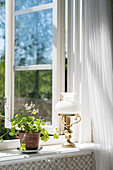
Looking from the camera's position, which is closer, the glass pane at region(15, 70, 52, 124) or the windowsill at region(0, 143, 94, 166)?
the windowsill at region(0, 143, 94, 166)

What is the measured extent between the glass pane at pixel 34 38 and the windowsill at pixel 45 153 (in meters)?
0.87

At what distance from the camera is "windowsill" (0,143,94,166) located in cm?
224

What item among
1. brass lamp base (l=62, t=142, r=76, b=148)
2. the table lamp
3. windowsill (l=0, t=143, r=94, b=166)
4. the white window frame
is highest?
the white window frame

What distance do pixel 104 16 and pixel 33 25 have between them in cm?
122

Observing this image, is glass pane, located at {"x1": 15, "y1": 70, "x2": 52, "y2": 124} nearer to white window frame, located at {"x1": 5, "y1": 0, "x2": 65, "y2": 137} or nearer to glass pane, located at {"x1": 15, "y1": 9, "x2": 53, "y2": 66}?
glass pane, located at {"x1": 15, "y1": 9, "x2": 53, "y2": 66}

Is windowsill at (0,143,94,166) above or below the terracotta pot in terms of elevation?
below

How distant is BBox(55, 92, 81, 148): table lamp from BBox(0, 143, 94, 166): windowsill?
74 millimetres

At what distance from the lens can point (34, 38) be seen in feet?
12.7

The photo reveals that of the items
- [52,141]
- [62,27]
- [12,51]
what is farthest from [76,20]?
[52,141]

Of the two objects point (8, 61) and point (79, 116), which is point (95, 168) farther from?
point (8, 61)

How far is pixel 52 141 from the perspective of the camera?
276 centimetres

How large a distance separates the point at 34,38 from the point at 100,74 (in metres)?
1.47

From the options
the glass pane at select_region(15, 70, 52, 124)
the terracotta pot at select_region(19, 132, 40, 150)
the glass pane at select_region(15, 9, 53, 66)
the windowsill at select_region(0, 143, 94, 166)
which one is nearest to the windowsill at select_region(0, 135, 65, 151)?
the windowsill at select_region(0, 143, 94, 166)

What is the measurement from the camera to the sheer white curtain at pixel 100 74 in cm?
265
